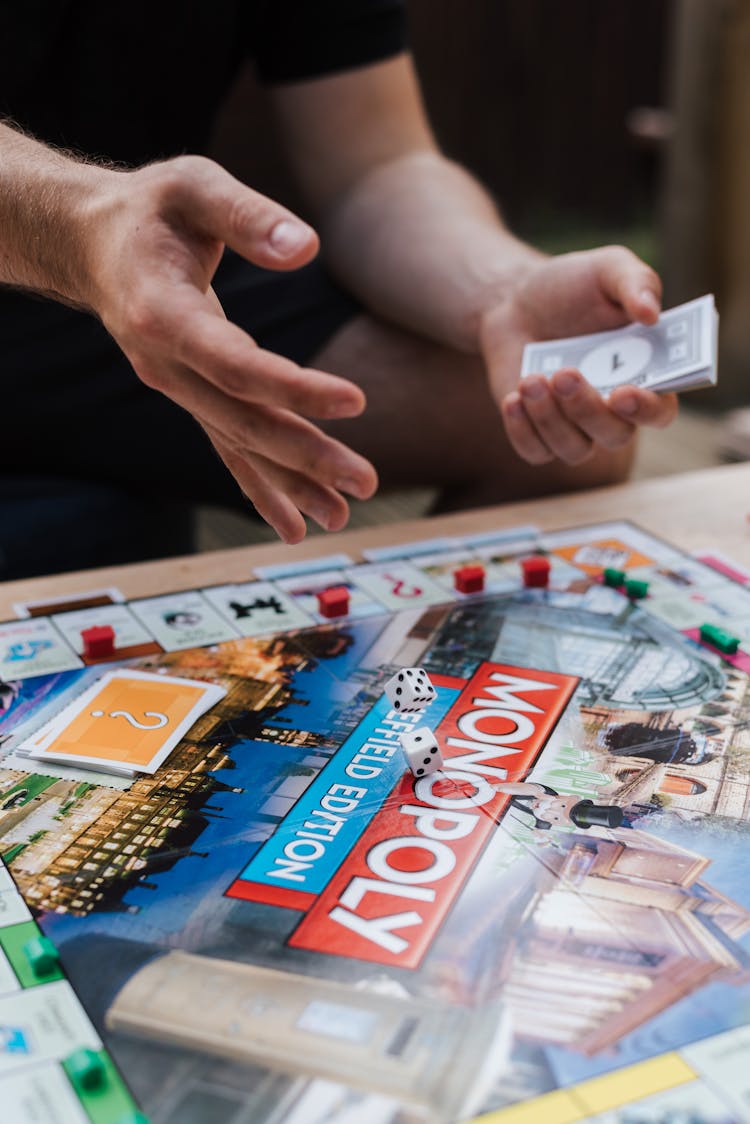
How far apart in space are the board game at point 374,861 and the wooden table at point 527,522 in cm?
4

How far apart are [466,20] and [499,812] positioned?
367cm

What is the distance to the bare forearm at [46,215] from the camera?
66cm

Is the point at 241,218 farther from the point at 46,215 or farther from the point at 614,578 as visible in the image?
the point at 614,578

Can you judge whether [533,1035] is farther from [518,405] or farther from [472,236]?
[472,236]

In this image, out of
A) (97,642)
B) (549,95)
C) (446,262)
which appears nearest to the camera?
(97,642)

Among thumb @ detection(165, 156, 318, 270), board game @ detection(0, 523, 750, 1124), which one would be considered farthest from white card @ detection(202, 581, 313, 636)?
thumb @ detection(165, 156, 318, 270)

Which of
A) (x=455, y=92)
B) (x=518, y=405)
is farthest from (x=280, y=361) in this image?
(x=455, y=92)

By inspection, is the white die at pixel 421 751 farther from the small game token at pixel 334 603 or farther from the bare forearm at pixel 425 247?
the bare forearm at pixel 425 247

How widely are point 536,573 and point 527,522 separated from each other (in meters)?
0.15

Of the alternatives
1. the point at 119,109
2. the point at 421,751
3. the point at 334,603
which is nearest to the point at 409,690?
the point at 421,751

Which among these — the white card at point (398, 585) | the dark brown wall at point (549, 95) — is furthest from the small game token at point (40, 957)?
the dark brown wall at point (549, 95)

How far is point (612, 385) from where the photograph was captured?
970 mm

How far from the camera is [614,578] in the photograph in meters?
0.95

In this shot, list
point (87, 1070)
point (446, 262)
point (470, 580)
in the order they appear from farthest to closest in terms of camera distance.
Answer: point (446, 262)
point (470, 580)
point (87, 1070)
